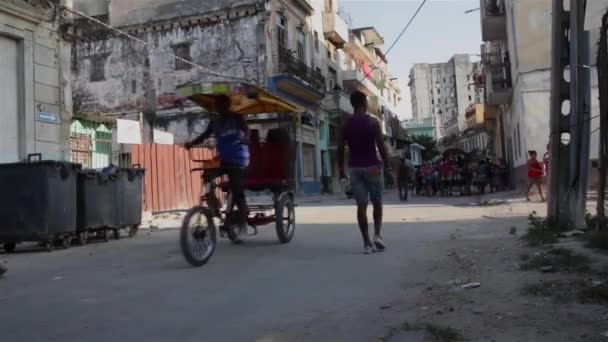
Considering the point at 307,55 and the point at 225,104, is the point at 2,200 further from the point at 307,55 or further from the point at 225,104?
the point at 307,55

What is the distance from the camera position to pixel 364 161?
6645 millimetres

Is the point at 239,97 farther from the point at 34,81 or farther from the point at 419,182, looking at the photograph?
the point at 419,182

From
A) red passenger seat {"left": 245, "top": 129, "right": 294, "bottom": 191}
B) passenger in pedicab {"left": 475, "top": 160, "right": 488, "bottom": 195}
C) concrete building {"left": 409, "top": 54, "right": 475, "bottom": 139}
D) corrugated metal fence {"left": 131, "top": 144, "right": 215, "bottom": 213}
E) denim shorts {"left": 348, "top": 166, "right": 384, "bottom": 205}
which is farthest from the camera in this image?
concrete building {"left": 409, "top": 54, "right": 475, "bottom": 139}

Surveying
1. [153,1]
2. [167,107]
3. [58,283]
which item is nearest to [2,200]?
[58,283]

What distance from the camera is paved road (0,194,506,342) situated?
139 inches

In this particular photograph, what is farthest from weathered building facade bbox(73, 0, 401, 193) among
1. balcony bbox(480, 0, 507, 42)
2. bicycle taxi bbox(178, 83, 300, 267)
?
bicycle taxi bbox(178, 83, 300, 267)

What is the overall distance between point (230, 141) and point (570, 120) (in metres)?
4.14

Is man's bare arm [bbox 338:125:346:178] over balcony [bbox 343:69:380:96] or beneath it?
beneath

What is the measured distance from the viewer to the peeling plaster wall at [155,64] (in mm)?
27969

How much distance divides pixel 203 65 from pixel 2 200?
21.2 metres

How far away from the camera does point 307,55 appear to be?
34.3 metres

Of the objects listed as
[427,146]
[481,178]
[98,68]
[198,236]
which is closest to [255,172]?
[198,236]

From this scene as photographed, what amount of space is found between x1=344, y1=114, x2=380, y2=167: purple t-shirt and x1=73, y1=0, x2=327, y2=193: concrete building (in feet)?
69.5

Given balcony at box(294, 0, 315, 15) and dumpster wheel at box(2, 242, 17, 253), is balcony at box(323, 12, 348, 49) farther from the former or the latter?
dumpster wheel at box(2, 242, 17, 253)
